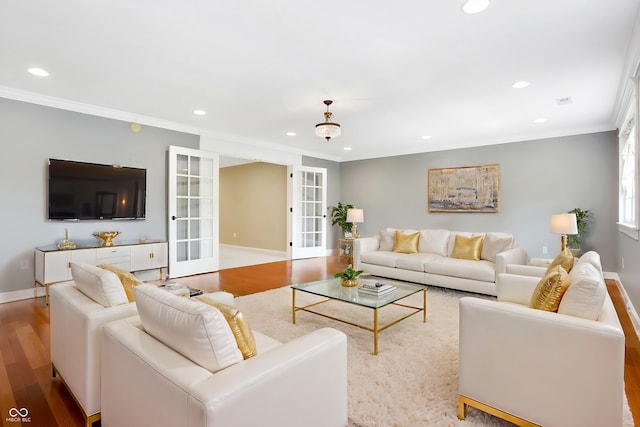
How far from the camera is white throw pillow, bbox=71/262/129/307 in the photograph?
1726mm

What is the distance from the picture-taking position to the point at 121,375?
134cm

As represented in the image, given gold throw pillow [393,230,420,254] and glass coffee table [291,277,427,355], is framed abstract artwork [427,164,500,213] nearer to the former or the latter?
gold throw pillow [393,230,420,254]

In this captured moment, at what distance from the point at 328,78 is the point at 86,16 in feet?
6.60

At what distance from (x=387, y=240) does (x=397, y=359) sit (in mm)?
3121

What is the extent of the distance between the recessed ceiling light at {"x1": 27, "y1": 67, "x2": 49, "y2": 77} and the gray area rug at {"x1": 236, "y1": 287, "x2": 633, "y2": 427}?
3072 millimetres

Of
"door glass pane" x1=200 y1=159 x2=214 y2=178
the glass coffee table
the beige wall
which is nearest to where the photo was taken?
the glass coffee table

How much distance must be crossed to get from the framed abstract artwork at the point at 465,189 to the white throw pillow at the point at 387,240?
5.75 ft

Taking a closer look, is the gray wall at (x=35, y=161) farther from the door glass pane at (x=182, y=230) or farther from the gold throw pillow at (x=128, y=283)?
the gold throw pillow at (x=128, y=283)

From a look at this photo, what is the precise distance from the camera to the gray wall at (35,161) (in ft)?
12.3

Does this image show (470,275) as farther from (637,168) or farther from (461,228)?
(461,228)

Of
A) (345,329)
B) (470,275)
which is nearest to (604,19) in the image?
(470,275)

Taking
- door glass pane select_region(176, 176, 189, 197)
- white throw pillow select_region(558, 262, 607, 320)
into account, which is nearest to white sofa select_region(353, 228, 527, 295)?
white throw pillow select_region(558, 262, 607, 320)

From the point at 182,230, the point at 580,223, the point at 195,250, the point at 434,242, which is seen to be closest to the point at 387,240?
the point at 434,242

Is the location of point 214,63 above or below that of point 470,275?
above
